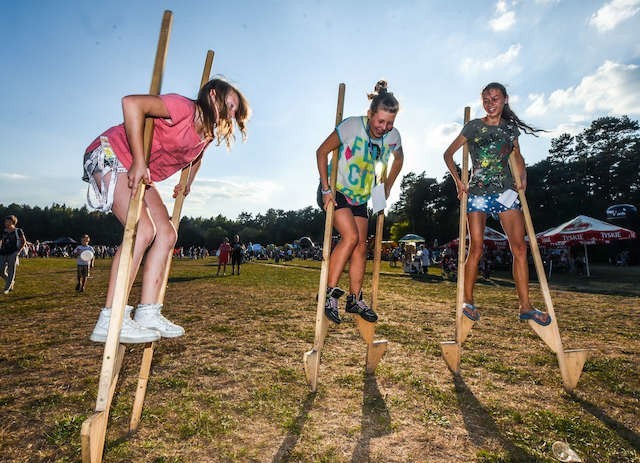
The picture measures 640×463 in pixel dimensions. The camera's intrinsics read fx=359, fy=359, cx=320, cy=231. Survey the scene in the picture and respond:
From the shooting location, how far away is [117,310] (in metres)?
2.29

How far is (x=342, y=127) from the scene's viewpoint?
4281mm

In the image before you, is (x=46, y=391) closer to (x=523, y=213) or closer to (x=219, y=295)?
(x=523, y=213)

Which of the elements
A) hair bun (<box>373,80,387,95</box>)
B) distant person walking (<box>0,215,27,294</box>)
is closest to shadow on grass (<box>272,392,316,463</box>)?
hair bun (<box>373,80,387,95</box>)

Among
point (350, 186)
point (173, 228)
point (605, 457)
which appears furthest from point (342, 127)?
point (605, 457)

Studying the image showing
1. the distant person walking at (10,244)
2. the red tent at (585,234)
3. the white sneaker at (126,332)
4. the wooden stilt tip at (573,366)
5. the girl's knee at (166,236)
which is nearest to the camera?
the white sneaker at (126,332)

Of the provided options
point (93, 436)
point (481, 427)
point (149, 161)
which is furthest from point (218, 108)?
point (481, 427)

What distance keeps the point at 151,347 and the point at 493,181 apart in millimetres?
4260

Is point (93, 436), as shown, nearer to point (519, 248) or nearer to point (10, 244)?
point (519, 248)

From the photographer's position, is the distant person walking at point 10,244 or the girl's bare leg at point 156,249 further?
the distant person walking at point 10,244

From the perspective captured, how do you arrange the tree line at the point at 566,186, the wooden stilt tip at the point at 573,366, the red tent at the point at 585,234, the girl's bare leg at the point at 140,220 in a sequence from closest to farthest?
the girl's bare leg at the point at 140,220, the wooden stilt tip at the point at 573,366, the red tent at the point at 585,234, the tree line at the point at 566,186

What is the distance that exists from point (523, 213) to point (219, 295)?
30.8 feet

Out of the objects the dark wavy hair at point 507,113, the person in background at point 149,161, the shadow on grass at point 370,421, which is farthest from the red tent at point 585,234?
the person in background at point 149,161

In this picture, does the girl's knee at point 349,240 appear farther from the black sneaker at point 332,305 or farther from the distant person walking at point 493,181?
the distant person walking at point 493,181

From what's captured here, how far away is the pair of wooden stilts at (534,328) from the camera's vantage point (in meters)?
3.72
